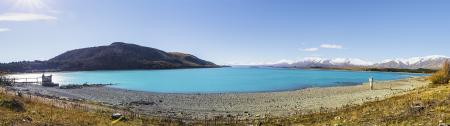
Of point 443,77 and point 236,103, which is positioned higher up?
point 443,77

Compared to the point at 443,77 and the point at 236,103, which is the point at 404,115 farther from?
the point at 443,77

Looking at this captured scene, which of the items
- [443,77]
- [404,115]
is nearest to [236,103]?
[443,77]

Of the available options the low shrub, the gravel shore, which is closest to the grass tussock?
the gravel shore

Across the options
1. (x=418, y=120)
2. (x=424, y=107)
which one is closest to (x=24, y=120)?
(x=418, y=120)

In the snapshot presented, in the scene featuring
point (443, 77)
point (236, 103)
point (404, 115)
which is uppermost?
point (443, 77)

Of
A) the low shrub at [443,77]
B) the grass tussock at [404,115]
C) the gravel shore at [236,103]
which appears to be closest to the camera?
the grass tussock at [404,115]

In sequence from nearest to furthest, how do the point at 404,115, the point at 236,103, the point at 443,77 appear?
the point at 404,115 → the point at 236,103 → the point at 443,77

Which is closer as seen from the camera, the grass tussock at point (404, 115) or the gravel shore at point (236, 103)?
the grass tussock at point (404, 115)

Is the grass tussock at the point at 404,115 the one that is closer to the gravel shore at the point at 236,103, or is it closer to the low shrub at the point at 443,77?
the gravel shore at the point at 236,103

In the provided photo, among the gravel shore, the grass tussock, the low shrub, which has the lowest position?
the gravel shore

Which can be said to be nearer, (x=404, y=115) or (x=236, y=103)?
(x=404, y=115)

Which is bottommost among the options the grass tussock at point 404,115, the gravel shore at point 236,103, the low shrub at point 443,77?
the gravel shore at point 236,103

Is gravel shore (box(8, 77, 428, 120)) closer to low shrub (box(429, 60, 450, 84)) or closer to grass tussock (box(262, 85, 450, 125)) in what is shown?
low shrub (box(429, 60, 450, 84))

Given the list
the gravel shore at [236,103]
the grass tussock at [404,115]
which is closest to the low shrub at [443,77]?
the gravel shore at [236,103]
